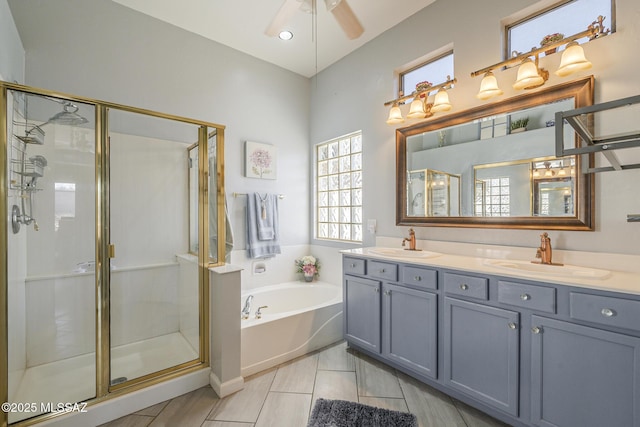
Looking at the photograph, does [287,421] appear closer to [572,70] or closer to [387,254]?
[387,254]

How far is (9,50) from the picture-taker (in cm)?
181

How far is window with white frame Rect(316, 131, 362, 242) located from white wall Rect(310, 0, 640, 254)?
18 cm

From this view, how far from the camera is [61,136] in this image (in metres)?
1.88

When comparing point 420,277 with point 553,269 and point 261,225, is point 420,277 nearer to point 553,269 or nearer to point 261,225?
point 553,269

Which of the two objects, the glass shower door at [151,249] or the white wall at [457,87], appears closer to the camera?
the white wall at [457,87]

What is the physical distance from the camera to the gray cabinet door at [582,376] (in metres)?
1.23

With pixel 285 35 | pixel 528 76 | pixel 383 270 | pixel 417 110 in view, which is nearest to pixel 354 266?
pixel 383 270

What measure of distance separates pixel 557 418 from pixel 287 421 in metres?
1.45

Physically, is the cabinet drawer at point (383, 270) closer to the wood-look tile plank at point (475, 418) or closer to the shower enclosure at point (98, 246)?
the wood-look tile plank at point (475, 418)

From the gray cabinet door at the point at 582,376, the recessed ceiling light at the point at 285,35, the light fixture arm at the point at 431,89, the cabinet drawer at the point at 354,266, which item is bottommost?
the gray cabinet door at the point at 582,376

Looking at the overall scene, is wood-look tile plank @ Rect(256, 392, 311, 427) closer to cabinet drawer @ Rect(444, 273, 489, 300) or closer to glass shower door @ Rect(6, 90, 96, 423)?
glass shower door @ Rect(6, 90, 96, 423)

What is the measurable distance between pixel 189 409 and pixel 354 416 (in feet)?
3.50

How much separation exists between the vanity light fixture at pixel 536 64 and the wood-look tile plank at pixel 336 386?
230cm

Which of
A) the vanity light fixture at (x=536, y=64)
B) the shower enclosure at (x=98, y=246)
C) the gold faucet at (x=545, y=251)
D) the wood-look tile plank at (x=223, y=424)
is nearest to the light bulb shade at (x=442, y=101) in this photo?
the vanity light fixture at (x=536, y=64)
